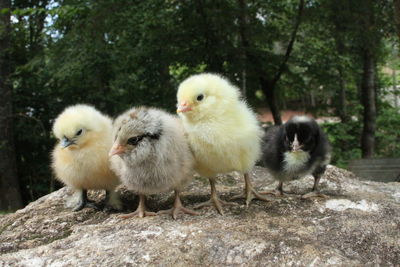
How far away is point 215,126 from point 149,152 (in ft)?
1.37

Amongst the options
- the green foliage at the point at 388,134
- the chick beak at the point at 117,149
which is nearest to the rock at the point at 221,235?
the chick beak at the point at 117,149

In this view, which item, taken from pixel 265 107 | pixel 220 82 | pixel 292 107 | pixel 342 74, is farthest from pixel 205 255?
pixel 292 107

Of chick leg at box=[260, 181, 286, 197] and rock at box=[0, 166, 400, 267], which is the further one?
chick leg at box=[260, 181, 286, 197]

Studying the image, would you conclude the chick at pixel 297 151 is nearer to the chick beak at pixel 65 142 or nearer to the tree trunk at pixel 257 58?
the chick beak at pixel 65 142

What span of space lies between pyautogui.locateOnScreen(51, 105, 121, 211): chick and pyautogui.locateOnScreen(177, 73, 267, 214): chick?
570 millimetres

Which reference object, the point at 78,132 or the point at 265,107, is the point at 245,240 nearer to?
the point at 78,132

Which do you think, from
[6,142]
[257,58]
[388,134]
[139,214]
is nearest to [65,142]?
[139,214]

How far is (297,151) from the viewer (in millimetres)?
2488

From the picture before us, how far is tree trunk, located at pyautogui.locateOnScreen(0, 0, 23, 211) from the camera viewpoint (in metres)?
5.39

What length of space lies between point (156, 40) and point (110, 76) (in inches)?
40.4

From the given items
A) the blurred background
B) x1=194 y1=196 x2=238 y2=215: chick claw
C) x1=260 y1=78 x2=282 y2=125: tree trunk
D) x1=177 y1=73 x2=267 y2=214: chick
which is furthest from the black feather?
x1=260 y1=78 x2=282 y2=125: tree trunk

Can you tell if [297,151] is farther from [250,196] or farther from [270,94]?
[270,94]

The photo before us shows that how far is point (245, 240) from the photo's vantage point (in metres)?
1.97

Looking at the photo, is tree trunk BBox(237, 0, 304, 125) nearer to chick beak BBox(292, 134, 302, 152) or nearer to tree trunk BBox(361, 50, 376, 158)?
tree trunk BBox(361, 50, 376, 158)
